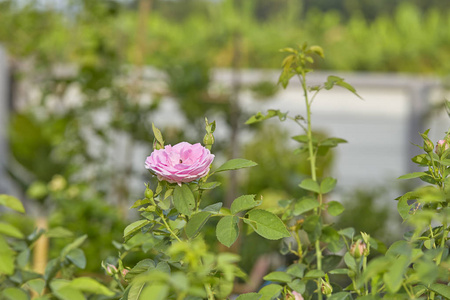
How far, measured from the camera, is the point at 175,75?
264 centimetres

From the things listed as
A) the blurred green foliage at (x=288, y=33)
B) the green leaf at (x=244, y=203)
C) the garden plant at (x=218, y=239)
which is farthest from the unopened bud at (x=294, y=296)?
the blurred green foliage at (x=288, y=33)

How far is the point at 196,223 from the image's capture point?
1.81 feet

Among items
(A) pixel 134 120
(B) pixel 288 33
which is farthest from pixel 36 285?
(B) pixel 288 33

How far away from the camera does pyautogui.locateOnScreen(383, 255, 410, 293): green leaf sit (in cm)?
41

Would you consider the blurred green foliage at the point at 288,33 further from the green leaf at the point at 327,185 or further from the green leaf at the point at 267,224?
the green leaf at the point at 267,224

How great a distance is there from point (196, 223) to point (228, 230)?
0.03m

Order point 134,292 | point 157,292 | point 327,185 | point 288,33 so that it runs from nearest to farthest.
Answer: point 157,292, point 134,292, point 327,185, point 288,33

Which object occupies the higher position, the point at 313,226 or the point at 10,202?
the point at 10,202

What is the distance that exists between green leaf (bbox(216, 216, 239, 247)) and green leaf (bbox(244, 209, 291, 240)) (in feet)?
0.04

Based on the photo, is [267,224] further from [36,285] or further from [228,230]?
[36,285]

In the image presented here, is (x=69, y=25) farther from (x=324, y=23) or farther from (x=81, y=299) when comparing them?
(x=324, y=23)

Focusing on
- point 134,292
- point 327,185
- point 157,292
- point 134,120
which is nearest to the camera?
point 157,292

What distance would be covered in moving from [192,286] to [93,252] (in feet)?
4.98

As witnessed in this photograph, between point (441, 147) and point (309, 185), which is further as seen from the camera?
point (309, 185)
